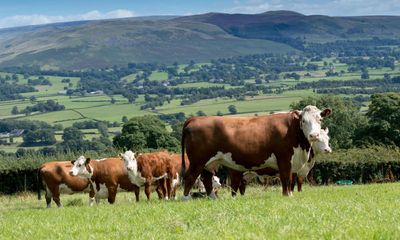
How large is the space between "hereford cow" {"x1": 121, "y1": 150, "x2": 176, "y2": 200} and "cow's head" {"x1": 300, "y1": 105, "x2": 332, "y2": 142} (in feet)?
24.8

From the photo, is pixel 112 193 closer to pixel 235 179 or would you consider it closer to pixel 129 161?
pixel 129 161

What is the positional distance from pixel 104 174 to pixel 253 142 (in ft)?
27.5

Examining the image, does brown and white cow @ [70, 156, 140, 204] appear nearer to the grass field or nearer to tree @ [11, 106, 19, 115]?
the grass field

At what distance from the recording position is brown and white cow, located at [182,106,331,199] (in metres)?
16.4

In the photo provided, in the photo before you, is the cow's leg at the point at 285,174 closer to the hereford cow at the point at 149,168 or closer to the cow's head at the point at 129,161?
the hereford cow at the point at 149,168

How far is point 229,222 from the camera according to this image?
10.2 metres

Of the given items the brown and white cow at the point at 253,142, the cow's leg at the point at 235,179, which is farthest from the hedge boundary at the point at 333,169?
the brown and white cow at the point at 253,142

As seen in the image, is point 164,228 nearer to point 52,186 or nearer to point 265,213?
point 265,213

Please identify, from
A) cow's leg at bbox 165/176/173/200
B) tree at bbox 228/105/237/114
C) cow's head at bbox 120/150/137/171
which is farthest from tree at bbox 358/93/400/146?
tree at bbox 228/105/237/114

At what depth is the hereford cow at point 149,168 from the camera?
73.9ft

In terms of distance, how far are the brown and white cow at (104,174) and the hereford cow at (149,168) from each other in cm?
51

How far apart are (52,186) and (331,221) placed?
16669mm

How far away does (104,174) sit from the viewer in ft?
76.0

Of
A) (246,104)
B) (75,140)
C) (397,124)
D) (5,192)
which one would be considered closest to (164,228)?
(5,192)
